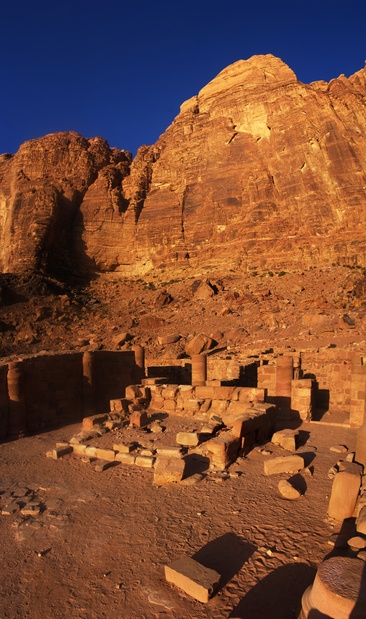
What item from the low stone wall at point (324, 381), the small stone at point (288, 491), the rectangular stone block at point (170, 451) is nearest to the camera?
the small stone at point (288, 491)

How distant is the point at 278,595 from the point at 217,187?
45.8 m

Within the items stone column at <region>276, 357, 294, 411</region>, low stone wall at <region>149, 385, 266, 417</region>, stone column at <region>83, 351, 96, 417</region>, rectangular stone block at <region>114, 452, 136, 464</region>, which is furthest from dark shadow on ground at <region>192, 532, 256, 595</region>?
stone column at <region>83, 351, 96, 417</region>

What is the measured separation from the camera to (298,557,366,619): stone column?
3.12 meters

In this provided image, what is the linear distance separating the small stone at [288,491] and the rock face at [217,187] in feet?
110

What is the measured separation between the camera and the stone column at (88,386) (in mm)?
12842

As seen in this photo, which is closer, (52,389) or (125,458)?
(125,458)

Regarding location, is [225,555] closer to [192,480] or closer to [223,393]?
[192,480]

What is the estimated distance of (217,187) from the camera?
152 ft

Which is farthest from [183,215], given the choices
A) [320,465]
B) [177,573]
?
[177,573]

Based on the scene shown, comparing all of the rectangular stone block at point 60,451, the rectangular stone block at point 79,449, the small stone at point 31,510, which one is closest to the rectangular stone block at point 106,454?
the rectangular stone block at point 79,449

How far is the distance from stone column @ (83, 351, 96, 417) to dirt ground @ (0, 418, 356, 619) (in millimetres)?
4890

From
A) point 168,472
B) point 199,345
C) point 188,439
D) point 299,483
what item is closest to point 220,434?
point 188,439

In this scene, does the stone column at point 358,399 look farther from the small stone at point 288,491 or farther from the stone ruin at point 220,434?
the small stone at point 288,491

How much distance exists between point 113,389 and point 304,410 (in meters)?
6.55
